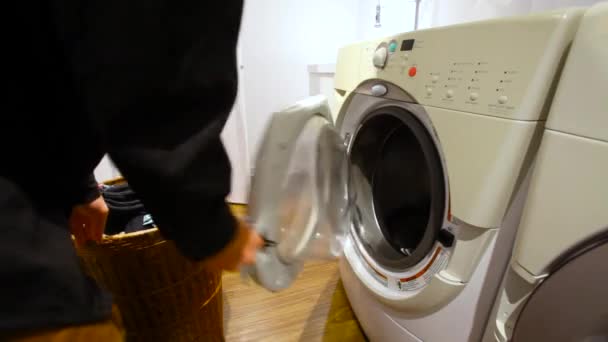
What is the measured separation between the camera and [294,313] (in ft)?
3.32

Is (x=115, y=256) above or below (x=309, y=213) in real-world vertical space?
below

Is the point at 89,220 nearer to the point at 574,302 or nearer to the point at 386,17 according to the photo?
the point at 574,302

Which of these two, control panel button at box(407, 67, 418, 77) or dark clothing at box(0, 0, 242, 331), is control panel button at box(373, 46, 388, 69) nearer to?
control panel button at box(407, 67, 418, 77)

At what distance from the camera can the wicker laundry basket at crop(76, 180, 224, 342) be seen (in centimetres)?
66

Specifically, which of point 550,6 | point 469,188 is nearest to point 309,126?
point 469,188

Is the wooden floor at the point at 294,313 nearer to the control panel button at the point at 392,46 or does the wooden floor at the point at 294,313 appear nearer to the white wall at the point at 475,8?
the control panel button at the point at 392,46

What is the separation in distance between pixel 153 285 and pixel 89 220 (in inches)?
9.0

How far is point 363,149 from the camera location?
32.5 inches

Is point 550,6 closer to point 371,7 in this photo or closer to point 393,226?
point 393,226

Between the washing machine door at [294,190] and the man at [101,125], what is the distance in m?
0.09

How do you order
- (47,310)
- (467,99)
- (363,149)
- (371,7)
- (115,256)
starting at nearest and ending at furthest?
1. (47,310)
2. (467,99)
3. (115,256)
4. (363,149)
5. (371,7)

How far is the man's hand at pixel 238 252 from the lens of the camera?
0.33 m

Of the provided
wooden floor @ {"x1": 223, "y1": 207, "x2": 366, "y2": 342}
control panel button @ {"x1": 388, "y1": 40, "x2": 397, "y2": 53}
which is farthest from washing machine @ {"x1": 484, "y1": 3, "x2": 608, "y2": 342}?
wooden floor @ {"x1": 223, "y1": 207, "x2": 366, "y2": 342}

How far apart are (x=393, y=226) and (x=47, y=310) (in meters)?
0.73
